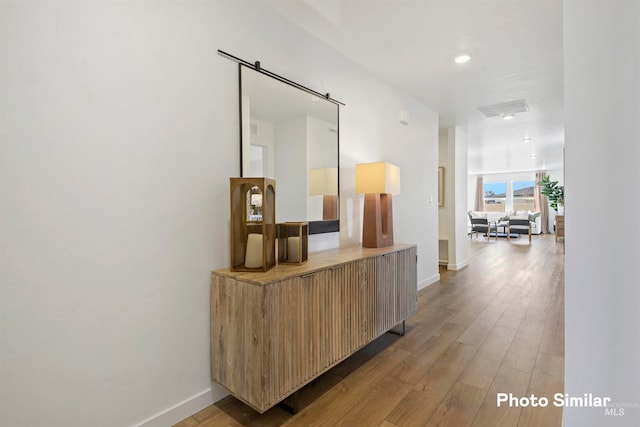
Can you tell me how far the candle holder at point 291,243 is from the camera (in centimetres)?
183

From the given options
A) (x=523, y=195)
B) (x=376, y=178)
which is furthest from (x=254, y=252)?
(x=523, y=195)

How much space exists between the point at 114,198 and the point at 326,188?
1.49 meters

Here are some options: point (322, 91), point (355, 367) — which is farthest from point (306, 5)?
point (355, 367)

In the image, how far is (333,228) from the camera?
2.58 meters

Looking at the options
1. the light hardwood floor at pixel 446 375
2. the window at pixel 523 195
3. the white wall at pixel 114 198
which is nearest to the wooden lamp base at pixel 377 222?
the light hardwood floor at pixel 446 375

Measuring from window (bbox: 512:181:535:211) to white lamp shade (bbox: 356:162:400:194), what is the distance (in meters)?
11.9

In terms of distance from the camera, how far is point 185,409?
160cm

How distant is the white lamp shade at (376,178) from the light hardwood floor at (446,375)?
4.11 feet

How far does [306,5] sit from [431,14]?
0.86m

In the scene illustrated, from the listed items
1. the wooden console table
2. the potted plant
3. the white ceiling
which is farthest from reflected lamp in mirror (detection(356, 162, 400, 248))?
the potted plant

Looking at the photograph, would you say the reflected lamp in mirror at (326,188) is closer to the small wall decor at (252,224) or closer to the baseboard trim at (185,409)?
the small wall decor at (252,224)

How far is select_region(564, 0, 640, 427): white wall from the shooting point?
0.99 m

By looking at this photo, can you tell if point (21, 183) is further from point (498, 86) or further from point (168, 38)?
point (498, 86)

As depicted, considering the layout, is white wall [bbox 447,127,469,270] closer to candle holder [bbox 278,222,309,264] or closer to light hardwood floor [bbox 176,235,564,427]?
light hardwood floor [bbox 176,235,564,427]
